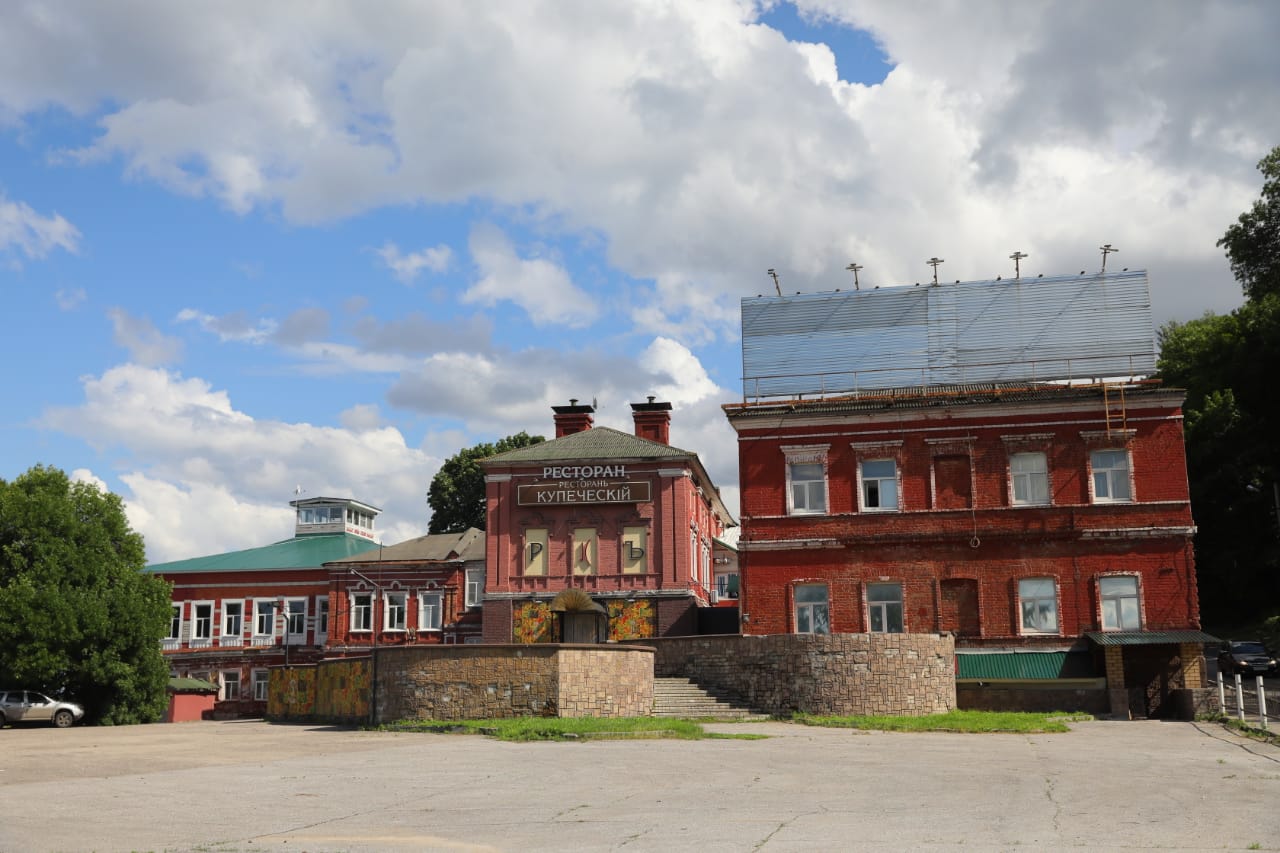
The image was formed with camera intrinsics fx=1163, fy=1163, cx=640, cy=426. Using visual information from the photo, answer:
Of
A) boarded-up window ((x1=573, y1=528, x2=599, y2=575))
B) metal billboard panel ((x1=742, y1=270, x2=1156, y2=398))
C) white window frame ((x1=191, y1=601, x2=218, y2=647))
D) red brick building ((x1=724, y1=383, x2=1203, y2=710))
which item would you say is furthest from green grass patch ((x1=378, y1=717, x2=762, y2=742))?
white window frame ((x1=191, y1=601, x2=218, y2=647))

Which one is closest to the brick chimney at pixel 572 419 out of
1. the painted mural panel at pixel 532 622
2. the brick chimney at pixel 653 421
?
the brick chimney at pixel 653 421

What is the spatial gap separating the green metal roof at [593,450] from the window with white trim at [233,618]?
20032 mm

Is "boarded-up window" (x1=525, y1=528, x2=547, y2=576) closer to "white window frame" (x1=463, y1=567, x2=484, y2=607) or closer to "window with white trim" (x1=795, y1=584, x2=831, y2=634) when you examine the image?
"white window frame" (x1=463, y1=567, x2=484, y2=607)

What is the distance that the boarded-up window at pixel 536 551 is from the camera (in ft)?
148

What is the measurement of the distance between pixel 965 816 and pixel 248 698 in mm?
49928

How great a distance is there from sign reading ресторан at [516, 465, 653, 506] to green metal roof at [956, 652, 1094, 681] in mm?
14113

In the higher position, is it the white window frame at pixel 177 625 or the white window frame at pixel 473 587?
the white window frame at pixel 473 587

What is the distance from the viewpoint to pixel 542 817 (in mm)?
13195

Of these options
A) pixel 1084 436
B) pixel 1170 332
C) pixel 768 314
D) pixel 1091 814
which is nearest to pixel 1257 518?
pixel 1170 332

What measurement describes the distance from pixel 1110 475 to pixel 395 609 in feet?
108

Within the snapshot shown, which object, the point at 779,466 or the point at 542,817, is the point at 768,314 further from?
the point at 542,817

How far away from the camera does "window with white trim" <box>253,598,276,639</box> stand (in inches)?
2282

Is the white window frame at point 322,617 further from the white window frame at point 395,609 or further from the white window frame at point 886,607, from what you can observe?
the white window frame at point 886,607

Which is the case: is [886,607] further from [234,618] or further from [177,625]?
[177,625]
